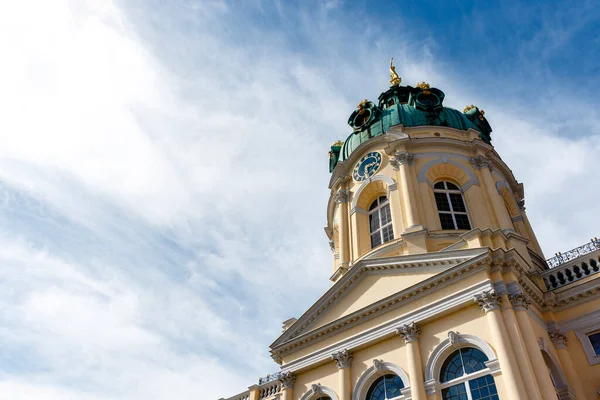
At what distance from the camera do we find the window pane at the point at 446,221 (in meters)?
22.1

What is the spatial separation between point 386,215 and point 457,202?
344cm

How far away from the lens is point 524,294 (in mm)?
15383

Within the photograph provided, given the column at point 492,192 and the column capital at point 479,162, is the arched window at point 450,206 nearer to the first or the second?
the column at point 492,192

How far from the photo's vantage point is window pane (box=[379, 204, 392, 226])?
77.8 feet

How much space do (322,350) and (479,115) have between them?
1742cm

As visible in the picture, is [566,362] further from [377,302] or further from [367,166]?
[367,166]

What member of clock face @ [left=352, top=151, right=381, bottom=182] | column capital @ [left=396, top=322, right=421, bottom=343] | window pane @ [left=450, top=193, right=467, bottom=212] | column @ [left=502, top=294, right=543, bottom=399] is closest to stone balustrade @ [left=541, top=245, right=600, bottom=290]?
column @ [left=502, top=294, right=543, bottom=399]

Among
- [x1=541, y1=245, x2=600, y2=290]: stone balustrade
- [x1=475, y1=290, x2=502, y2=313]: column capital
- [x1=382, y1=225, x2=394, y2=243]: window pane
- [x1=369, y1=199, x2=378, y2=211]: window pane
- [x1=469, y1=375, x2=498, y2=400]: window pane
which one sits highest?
[x1=369, y1=199, x2=378, y2=211]: window pane

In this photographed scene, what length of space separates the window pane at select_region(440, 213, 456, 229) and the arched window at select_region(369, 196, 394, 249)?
235cm

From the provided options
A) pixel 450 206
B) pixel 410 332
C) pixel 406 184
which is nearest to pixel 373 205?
pixel 406 184

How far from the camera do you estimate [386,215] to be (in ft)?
78.7

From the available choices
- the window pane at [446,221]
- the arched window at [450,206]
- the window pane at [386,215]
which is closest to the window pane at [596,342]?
the arched window at [450,206]

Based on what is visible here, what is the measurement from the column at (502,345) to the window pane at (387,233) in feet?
26.0

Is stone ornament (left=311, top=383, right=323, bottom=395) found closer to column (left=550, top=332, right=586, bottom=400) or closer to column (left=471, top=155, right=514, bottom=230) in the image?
column (left=550, top=332, right=586, bottom=400)
